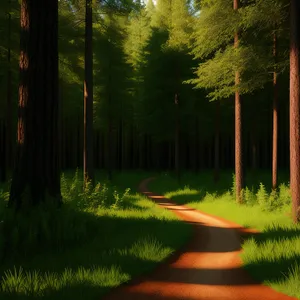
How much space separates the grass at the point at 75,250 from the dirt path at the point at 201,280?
0.28 m

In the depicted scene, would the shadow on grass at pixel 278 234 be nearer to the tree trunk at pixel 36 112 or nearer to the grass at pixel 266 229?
the grass at pixel 266 229

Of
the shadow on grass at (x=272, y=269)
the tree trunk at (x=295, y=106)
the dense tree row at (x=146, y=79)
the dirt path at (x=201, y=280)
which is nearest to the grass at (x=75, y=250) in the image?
the dirt path at (x=201, y=280)

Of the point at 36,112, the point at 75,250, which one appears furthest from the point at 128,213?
the point at 36,112

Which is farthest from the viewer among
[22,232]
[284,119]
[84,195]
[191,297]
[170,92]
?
[284,119]

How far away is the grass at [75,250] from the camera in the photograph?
5109 mm

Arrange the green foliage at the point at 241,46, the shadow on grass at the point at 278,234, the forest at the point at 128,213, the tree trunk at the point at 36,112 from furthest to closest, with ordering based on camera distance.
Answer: the green foliage at the point at 241,46
the tree trunk at the point at 36,112
the shadow on grass at the point at 278,234
the forest at the point at 128,213

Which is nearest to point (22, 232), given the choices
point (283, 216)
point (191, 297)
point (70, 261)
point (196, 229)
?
point (70, 261)

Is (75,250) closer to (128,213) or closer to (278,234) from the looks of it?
(128,213)

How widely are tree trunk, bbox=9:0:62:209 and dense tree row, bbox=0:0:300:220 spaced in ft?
0.08

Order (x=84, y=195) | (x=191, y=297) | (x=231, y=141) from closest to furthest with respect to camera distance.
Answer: (x=191, y=297) < (x=84, y=195) < (x=231, y=141)

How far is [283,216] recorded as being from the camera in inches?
468

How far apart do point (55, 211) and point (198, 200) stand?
10849 millimetres

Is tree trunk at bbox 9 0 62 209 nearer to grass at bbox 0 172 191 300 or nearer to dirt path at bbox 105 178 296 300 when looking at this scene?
grass at bbox 0 172 191 300

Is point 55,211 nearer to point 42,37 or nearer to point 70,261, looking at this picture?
point 70,261
